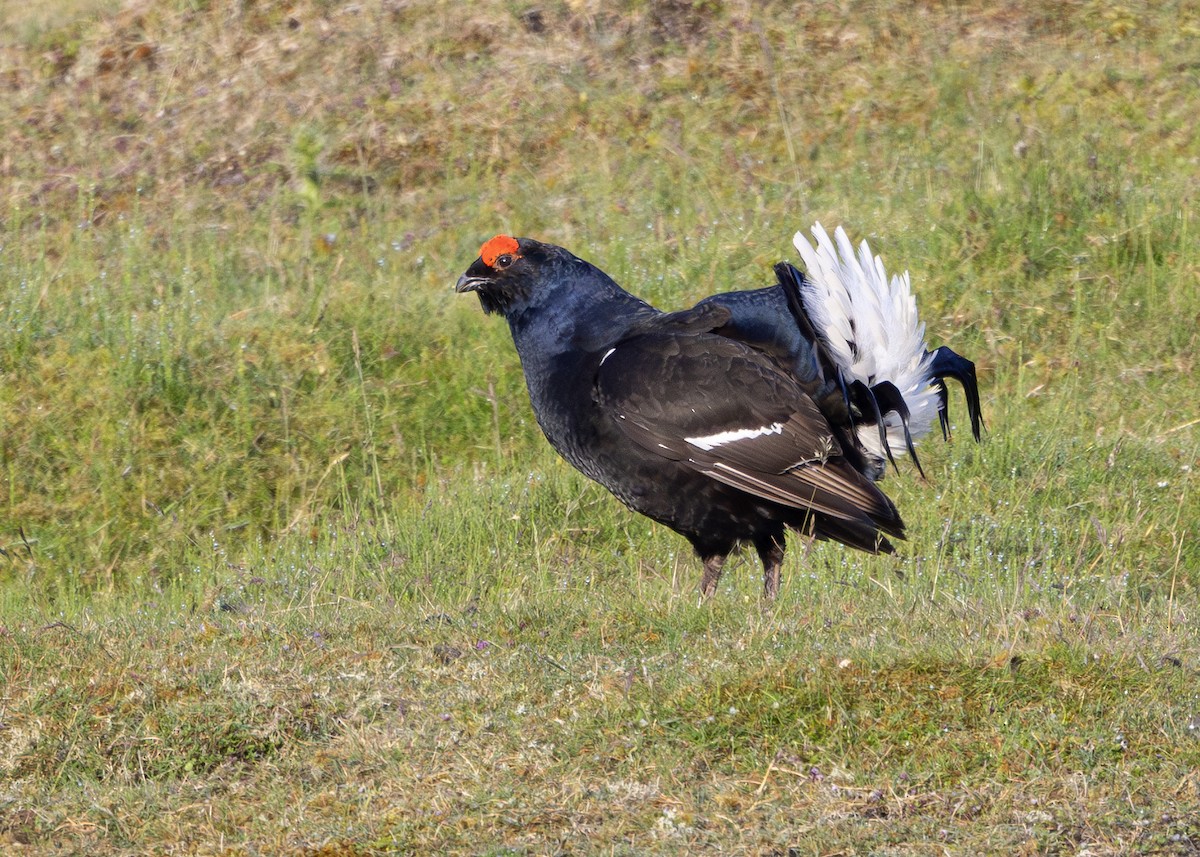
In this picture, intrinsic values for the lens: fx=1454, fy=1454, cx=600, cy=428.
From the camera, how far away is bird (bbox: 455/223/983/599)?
5.46m

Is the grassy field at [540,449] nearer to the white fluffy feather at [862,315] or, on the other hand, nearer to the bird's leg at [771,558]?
the bird's leg at [771,558]

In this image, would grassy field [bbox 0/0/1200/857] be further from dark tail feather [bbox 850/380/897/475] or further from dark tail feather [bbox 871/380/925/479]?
dark tail feather [bbox 871/380/925/479]

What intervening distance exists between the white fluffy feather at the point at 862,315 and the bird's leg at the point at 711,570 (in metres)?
0.87

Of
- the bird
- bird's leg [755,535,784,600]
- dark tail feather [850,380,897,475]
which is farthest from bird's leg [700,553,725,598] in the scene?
dark tail feather [850,380,897,475]

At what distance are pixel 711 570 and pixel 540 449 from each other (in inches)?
75.3

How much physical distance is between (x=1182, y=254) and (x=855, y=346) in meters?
3.52

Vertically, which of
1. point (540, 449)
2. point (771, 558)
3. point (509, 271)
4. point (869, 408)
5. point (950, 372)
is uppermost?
point (509, 271)

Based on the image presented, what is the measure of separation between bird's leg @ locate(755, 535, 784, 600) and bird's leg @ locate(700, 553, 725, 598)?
0.53ft

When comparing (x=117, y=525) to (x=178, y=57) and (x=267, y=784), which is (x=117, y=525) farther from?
(x=178, y=57)

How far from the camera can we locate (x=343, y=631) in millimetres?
4848

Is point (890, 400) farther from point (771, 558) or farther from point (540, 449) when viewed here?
point (540, 449)

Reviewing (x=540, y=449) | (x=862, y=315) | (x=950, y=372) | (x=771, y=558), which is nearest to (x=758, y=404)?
(x=862, y=315)

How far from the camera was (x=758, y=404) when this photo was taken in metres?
5.48

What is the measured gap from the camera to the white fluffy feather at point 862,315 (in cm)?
553
